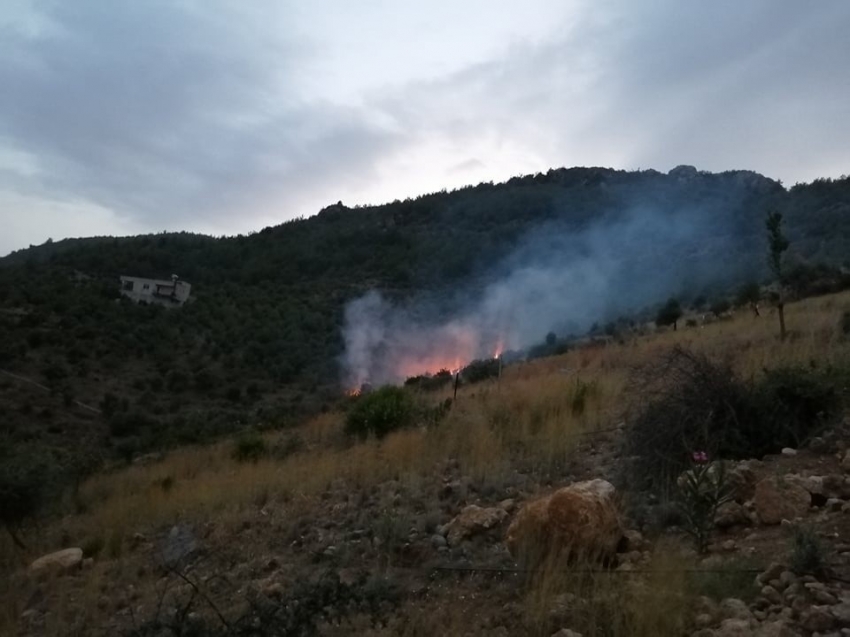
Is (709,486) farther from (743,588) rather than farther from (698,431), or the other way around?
(698,431)

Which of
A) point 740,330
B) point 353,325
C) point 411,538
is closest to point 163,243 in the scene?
point 353,325

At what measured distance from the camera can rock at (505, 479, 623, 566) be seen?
186 inches

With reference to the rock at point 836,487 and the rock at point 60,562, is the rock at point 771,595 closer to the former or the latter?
the rock at point 836,487

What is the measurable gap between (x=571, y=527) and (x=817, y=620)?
167cm

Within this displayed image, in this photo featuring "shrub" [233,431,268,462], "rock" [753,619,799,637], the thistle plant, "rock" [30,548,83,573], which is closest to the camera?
Answer: "rock" [753,619,799,637]

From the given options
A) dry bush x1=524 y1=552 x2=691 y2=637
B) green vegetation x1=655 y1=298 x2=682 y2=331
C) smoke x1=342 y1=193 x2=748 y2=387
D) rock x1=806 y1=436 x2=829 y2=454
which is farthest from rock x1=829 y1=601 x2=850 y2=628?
smoke x1=342 y1=193 x2=748 y2=387

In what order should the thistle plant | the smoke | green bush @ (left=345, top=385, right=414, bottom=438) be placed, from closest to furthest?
the thistle plant → green bush @ (left=345, top=385, right=414, bottom=438) → the smoke

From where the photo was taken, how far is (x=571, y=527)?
188 inches

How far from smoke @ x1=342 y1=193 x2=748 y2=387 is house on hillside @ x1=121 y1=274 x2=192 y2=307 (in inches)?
371

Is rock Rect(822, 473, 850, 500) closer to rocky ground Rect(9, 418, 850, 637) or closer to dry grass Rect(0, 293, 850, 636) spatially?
rocky ground Rect(9, 418, 850, 637)

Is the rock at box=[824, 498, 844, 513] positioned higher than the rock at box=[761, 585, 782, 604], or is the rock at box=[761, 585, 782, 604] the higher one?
the rock at box=[824, 498, 844, 513]

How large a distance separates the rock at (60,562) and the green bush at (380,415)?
4.82m

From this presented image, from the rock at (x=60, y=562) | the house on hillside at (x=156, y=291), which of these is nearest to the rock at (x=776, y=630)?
the rock at (x=60, y=562)

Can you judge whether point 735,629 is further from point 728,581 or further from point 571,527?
point 571,527
